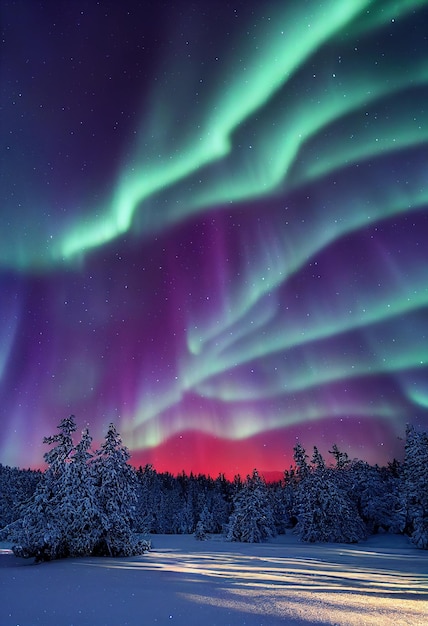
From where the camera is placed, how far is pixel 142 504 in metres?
88.0

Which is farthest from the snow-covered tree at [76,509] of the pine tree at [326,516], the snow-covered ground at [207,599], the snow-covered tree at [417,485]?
the pine tree at [326,516]

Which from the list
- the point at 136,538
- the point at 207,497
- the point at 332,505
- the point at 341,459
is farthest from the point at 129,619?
the point at 207,497

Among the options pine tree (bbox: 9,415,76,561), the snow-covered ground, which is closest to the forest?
pine tree (bbox: 9,415,76,561)

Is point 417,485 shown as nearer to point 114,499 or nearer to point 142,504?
point 114,499

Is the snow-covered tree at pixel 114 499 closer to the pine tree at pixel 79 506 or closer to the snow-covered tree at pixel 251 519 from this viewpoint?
the pine tree at pixel 79 506

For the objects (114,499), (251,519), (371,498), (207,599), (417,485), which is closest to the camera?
(207,599)

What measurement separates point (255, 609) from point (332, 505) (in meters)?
48.2

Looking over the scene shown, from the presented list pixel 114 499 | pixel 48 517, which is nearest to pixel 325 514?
pixel 114 499

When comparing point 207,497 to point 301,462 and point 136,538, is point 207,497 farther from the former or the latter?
point 136,538

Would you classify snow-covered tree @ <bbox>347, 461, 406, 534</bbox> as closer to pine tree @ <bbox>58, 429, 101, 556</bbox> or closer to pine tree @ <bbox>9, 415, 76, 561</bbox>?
pine tree @ <bbox>58, 429, 101, 556</bbox>

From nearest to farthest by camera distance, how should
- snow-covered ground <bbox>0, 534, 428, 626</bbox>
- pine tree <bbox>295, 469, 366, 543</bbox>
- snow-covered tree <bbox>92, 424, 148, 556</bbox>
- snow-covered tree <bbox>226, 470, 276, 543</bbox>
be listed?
1. snow-covered ground <bbox>0, 534, 428, 626</bbox>
2. snow-covered tree <bbox>92, 424, 148, 556</bbox>
3. pine tree <bbox>295, 469, 366, 543</bbox>
4. snow-covered tree <bbox>226, 470, 276, 543</bbox>

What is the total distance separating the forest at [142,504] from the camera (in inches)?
891

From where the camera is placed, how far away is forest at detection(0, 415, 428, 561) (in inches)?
891

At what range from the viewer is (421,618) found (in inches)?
316
